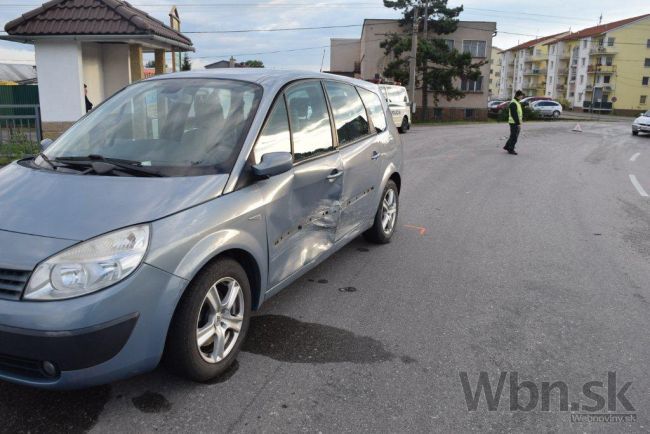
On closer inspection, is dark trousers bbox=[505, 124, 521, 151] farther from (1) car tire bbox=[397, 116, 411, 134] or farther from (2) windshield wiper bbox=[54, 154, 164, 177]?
(2) windshield wiper bbox=[54, 154, 164, 177]

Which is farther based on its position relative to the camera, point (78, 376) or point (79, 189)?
point (79, 189)

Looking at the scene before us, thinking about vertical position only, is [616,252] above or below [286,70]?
below

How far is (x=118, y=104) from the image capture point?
413 centimetres

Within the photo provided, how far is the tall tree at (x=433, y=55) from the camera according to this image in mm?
40312

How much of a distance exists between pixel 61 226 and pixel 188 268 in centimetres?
63

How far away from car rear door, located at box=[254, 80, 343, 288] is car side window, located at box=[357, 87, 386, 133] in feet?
3.44

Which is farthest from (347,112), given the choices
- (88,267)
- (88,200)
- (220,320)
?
(88,267)

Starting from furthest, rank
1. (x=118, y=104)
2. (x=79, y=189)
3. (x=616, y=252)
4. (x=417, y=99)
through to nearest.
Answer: (x=417, y=99) < (x=616, y=252) < (x=118, y=104) < (x=79, y=189)

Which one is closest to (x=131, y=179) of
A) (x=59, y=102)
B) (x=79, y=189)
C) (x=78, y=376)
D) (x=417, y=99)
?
(x=79, y=189)

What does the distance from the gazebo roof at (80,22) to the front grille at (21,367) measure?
1136cm

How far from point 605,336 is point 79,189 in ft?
11.6

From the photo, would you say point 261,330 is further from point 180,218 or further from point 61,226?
point 61,226

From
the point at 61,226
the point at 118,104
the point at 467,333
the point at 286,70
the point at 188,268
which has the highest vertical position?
the point at 286,70

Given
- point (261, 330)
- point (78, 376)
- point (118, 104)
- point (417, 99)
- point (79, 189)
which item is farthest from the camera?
point (417, 99)
